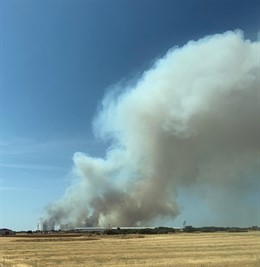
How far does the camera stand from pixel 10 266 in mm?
39438

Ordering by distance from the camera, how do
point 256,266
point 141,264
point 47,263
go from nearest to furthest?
1. point 256,266
2. point 141,264
3. point 47,263

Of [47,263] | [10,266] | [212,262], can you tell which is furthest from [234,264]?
[10,266]

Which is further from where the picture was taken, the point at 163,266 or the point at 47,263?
the point at 47,263

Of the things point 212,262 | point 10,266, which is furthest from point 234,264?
point 10,266

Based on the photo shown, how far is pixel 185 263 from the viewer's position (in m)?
37.9

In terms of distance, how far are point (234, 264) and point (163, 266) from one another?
6.35m

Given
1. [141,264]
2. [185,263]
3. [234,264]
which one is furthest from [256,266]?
[141,264]

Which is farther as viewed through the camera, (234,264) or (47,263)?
(47,263)

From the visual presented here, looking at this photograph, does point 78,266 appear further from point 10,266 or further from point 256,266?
point 256,266

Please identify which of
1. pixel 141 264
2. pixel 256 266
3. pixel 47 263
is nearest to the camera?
pixel 256 266

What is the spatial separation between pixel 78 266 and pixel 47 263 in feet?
16.7

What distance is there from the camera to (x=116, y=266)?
3672 centimetres

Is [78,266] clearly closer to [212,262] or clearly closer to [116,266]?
[116,266]

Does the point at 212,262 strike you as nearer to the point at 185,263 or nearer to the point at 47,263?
the point at 185,263
